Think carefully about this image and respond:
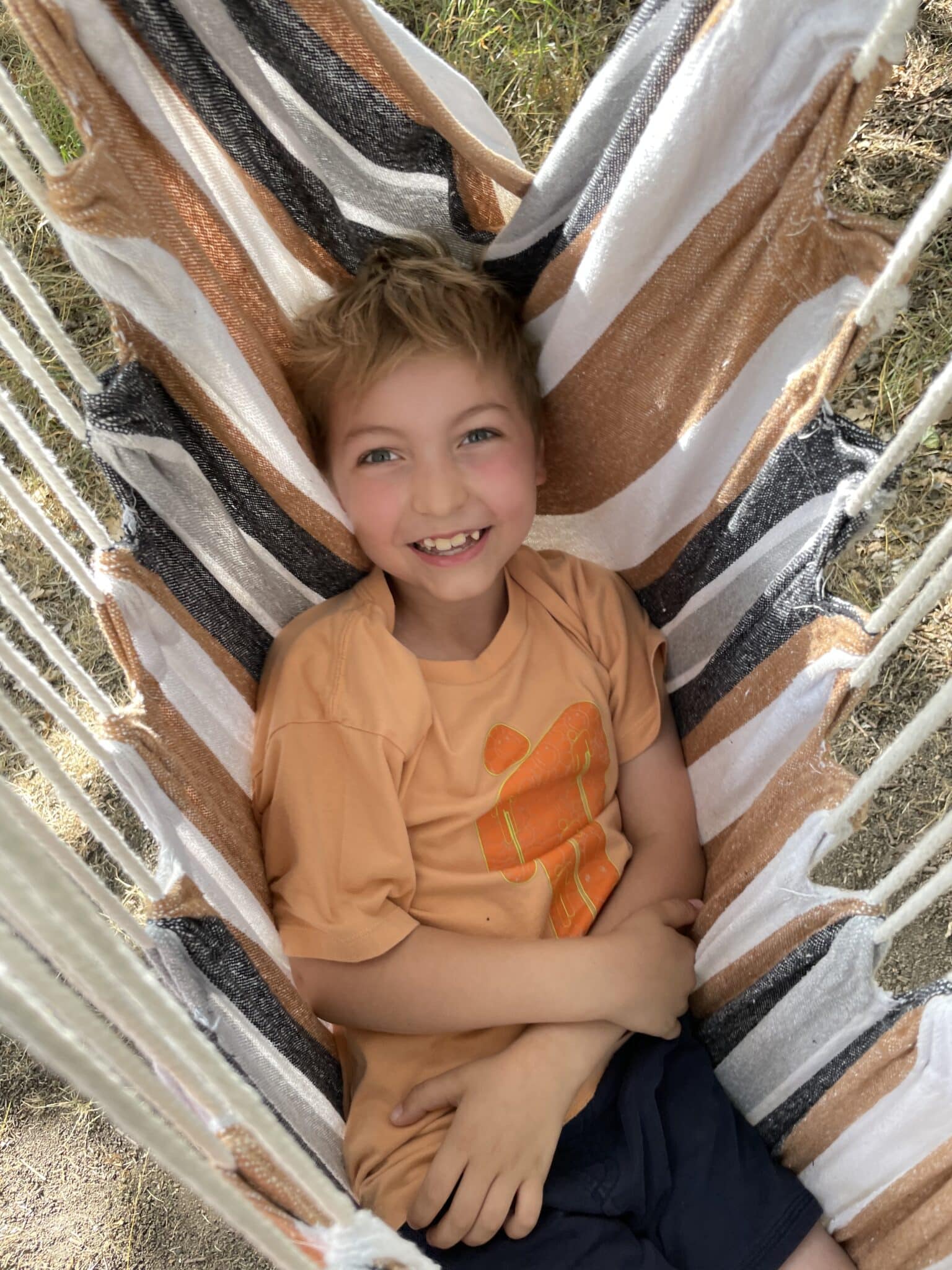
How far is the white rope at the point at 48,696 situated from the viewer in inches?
27.4

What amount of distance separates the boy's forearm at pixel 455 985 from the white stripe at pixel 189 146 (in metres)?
0.60

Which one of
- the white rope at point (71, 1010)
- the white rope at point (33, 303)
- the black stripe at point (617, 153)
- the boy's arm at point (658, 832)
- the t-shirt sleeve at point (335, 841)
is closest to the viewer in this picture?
the white rope at point (71, 1010)

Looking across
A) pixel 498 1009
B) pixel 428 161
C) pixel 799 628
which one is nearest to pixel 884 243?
pixel 799 628

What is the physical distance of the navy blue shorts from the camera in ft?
2.95

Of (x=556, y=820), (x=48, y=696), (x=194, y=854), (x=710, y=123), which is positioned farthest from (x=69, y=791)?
(x=710, y=123)

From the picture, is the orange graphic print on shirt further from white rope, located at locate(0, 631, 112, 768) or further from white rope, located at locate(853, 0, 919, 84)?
white rope, located at locate(853, 0, 919, 84)

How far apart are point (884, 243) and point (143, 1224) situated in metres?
1.41

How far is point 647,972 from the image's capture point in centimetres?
101

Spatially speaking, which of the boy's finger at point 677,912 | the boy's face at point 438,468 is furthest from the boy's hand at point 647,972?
the boy's face at point 438,468

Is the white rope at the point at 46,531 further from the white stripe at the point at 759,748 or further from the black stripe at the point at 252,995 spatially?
the white stripe at the point at 759,748

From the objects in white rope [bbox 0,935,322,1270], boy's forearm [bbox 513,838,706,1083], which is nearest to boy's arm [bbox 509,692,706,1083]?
boy's forearm [bbox 513,838,706,1083]

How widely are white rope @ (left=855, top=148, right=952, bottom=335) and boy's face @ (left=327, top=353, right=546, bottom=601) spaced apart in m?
0.36

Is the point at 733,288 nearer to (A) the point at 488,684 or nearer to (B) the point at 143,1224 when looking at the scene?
(A) the point at 488,684

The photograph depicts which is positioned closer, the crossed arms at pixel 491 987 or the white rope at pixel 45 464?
the white rope at pixel 45 464
